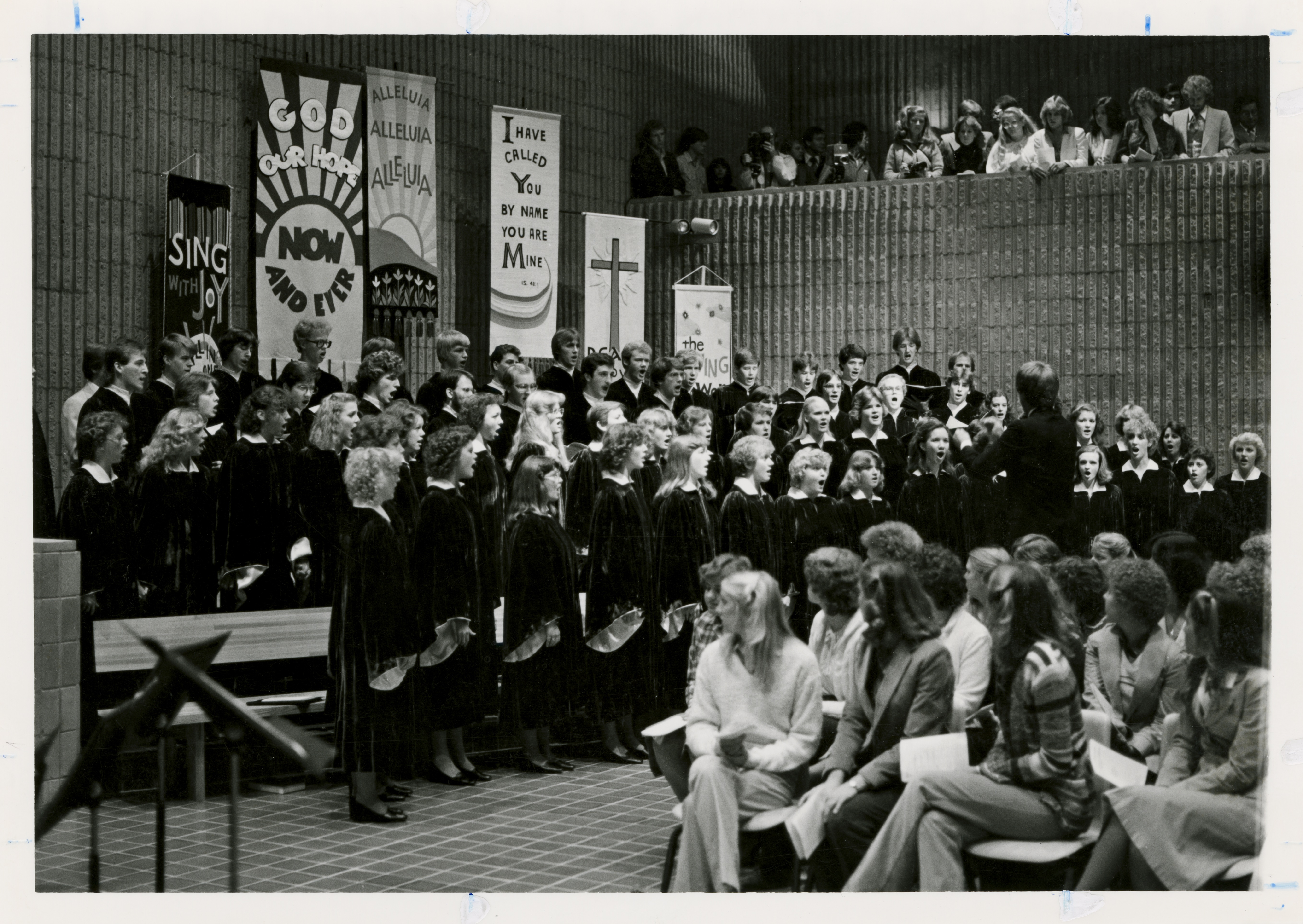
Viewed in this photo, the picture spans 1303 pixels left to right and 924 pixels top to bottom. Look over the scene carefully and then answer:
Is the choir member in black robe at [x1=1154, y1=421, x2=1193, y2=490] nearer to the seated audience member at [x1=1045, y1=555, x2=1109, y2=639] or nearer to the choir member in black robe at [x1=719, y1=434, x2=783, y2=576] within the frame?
the seated audience member at [x1=1045, y1=555, x2=1109, y2=639]

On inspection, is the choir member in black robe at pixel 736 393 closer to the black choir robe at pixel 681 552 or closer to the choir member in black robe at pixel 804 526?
the choir member in black robe at pixel 804 526

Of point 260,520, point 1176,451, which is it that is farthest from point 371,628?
point 1176,451

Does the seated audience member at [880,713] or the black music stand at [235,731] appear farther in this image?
the seated audience member at [880,713]

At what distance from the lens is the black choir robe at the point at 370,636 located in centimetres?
614

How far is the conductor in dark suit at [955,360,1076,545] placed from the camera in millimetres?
6703

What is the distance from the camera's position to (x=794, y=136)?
13.1 metres

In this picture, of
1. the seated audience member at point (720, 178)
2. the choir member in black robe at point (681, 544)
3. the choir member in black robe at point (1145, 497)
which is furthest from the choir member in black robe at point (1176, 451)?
the seated audience member at point (720, 178)

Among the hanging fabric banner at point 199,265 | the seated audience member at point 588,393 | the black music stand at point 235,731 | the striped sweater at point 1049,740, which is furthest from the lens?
the seated audience member at point 588,393

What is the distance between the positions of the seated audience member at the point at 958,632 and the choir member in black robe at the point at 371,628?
218 cm

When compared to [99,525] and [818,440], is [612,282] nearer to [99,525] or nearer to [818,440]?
[818,440]

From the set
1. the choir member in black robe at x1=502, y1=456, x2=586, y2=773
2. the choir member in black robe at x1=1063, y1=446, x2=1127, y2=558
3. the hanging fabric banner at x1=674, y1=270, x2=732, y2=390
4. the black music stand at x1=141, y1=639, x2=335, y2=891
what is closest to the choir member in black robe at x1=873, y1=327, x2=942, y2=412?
the hanging fabric banner at x1=674, y1=270, x2=732, y2=390

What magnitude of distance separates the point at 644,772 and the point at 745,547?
44.6 inches

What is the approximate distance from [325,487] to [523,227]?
15.6 feet

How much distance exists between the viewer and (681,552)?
6.87m
